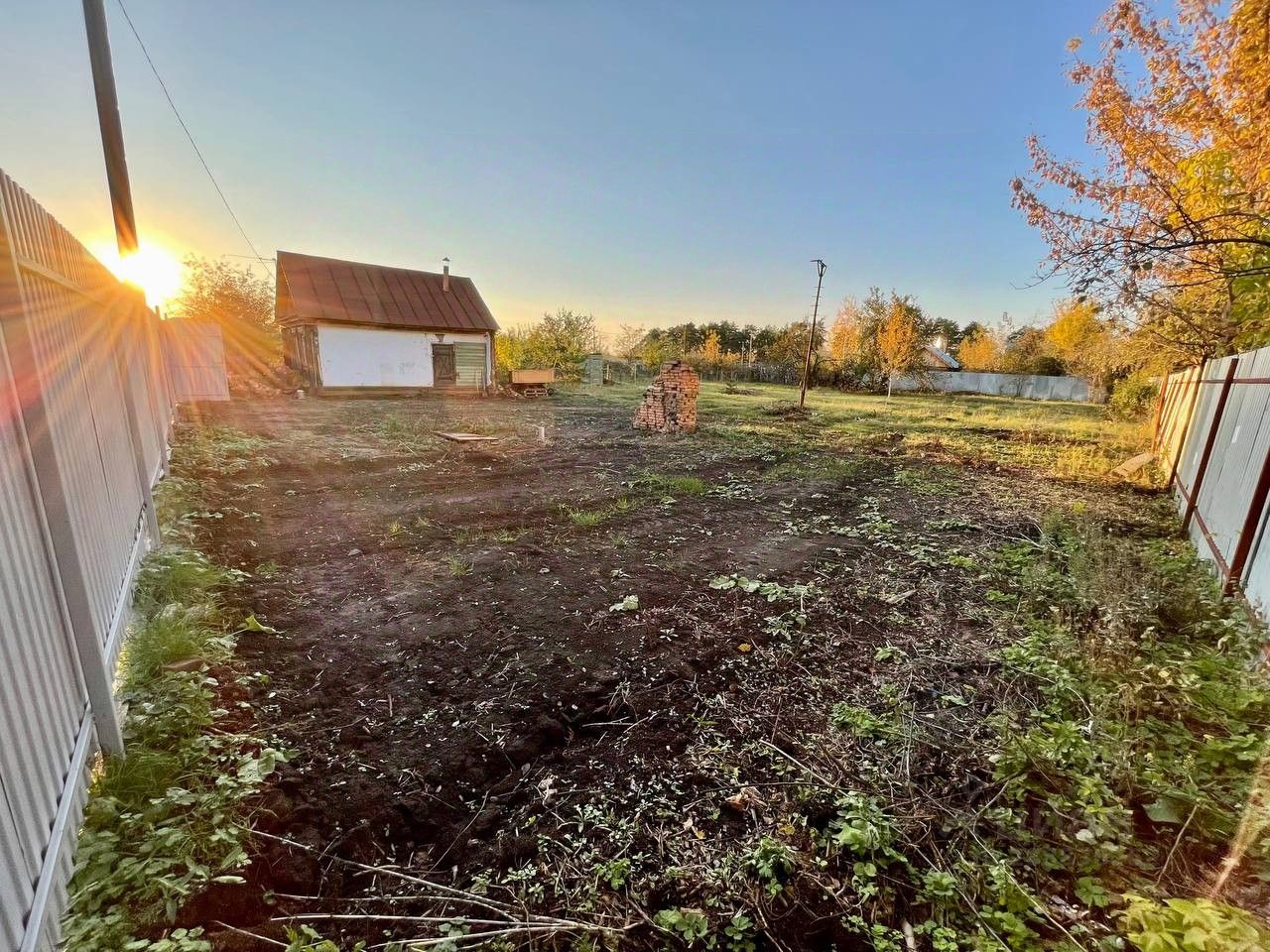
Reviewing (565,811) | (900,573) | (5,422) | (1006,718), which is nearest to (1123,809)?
(1006,718)

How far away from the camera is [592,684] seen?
9.53 ft

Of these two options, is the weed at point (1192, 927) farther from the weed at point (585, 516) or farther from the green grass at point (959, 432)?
the green grass at point (959, 432)

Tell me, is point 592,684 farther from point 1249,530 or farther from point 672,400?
point 672,400

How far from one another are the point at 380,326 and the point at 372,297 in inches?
62.3

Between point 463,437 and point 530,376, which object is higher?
point 530,376

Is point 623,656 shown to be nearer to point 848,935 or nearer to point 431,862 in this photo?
point 431,862

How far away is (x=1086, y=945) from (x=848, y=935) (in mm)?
699

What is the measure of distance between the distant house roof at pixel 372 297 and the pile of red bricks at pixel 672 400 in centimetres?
1149

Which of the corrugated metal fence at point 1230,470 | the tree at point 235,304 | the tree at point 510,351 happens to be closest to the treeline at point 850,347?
the tree at point 510,351

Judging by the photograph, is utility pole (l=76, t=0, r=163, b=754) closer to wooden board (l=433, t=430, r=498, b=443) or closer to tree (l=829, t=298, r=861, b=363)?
wooden board (l=433, t=430, r=498, b=443)

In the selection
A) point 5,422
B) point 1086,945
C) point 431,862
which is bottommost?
point 431,862

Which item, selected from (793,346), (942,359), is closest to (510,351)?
(793,346)

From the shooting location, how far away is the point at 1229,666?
9.61 feet

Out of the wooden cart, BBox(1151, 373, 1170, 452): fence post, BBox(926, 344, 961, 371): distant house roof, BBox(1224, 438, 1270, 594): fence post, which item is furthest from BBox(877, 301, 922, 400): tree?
BBox(1224, 438, 1270, 594): fence post
